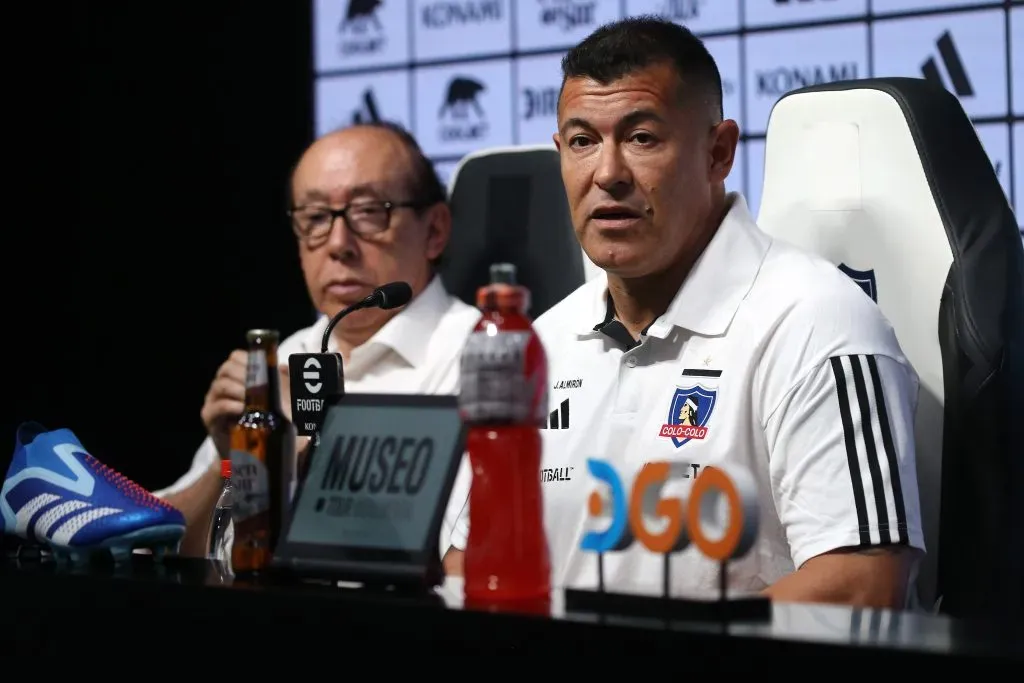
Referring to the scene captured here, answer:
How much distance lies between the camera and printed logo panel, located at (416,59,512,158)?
334 cm

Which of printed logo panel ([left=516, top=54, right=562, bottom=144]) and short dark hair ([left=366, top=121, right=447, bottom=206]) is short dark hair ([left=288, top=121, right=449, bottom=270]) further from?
printed logo panel ([left=516, top=54, right=562, bottom=144])

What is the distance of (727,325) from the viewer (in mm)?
1698

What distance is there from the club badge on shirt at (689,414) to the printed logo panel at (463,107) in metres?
1.77

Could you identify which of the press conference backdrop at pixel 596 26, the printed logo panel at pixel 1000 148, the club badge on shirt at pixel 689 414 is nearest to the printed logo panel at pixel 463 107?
the press conference backdrop at pixel 596 26

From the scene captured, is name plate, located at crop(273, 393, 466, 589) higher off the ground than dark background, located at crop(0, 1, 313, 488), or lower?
lower

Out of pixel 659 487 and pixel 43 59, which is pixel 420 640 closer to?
pixel 659 487

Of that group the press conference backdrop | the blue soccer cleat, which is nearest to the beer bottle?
the blue soccer cleat

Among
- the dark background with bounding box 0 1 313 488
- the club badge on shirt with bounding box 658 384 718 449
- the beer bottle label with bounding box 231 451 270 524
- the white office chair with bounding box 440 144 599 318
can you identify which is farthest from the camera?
the dark background with bounding box 0 1 313 488

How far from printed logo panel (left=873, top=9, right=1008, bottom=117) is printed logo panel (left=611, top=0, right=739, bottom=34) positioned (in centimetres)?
33

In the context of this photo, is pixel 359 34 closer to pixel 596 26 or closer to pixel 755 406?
pixel 596 26

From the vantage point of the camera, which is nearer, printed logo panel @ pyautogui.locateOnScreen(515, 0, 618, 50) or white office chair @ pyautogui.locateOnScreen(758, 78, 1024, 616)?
white office chair @ pyautogui.locateOnScreen(758, 78, 1024, 616)

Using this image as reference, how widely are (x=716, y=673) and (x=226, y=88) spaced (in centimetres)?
306

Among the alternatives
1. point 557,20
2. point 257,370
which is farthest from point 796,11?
point 257,370

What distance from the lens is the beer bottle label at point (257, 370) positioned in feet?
4.13
